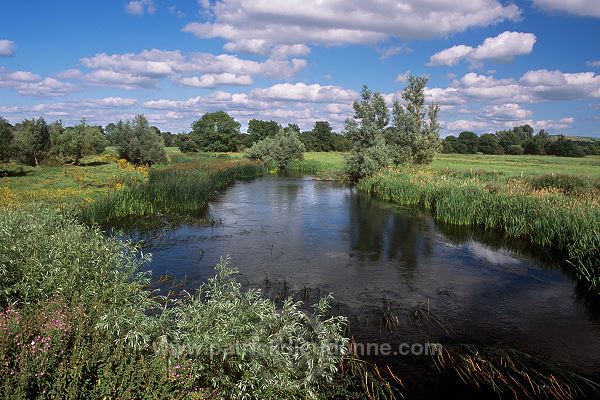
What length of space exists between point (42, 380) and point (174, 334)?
151 centimetres

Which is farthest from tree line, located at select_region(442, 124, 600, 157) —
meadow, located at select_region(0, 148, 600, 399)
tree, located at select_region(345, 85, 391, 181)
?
meadow, located at select_region(0, 148, 600, 399)

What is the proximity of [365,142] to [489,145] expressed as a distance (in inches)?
2697

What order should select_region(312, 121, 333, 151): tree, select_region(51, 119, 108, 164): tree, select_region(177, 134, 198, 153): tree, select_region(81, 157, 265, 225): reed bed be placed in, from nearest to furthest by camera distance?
select_region(81, 157, 265, 225): reed bed < select_region(51, 119, 108, 164): tree < select_region(177, 134, 198, 153): tree < select_region(312, 121, 333, 151): tree

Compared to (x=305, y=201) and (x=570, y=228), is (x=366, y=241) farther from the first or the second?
(x=305, y=201)

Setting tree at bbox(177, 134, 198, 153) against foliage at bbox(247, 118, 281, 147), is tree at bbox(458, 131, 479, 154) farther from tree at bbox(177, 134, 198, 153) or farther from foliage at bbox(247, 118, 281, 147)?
tree at bbox(177, 134, 198, 153)

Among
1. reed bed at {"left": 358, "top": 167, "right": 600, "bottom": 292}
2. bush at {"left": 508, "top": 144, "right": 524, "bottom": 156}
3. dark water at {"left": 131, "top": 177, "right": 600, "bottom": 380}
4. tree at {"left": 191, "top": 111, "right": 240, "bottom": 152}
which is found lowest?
dark water at {"left": 131, "top": 177, "right": 600, "bottom": 380}

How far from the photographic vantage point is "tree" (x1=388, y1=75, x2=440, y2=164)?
40344mm

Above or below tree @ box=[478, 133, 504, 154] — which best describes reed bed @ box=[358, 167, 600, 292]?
below

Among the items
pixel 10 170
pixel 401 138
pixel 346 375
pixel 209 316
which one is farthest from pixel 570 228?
pixel 10 170

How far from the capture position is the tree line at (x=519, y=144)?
73.4 m

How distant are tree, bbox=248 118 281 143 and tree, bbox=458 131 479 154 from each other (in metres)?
45.9

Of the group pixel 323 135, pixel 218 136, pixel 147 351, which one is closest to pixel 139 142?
pixel 147 351

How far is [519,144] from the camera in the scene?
3602 inches

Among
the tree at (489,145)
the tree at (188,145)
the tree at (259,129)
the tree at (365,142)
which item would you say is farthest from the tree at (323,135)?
the tree at (365,142)
